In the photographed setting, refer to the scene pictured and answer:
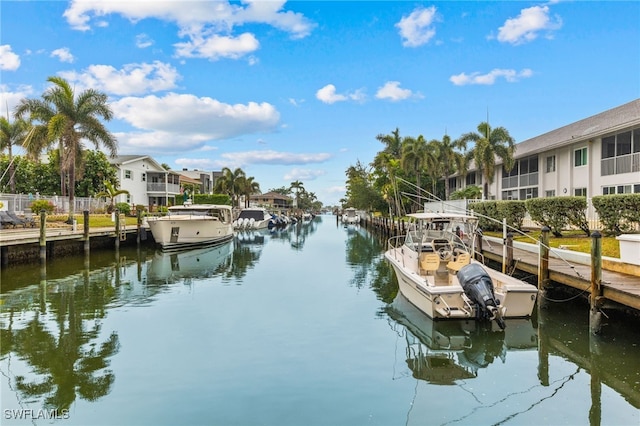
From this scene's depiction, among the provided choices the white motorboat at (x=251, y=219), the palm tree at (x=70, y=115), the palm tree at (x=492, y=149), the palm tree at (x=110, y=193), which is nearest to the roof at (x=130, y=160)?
the palm tree at (x=110, y=193)

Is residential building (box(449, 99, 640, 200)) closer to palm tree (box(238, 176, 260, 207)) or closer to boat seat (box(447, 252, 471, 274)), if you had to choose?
boat seat (box(447, 252, 471, 274))

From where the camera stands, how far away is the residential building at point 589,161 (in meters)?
22.1

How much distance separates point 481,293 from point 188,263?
1714 centimetres

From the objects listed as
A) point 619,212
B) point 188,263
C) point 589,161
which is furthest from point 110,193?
point 619,212

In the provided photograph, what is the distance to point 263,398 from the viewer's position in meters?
7.13

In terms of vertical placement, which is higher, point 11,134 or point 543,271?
point 11,134

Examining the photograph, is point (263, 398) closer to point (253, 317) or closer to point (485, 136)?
point (253, 317)

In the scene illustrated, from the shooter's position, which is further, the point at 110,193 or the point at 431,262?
the point at 110,193

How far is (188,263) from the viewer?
23547mm

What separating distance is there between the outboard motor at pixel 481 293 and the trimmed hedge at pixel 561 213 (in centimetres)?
946

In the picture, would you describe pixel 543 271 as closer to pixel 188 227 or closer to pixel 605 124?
pixel 605 124

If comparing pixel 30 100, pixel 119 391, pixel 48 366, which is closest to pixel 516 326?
pixel 119 391

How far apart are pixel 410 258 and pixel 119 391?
8335 mm

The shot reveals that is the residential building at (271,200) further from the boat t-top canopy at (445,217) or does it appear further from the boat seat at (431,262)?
the boat seat at (431,262)
